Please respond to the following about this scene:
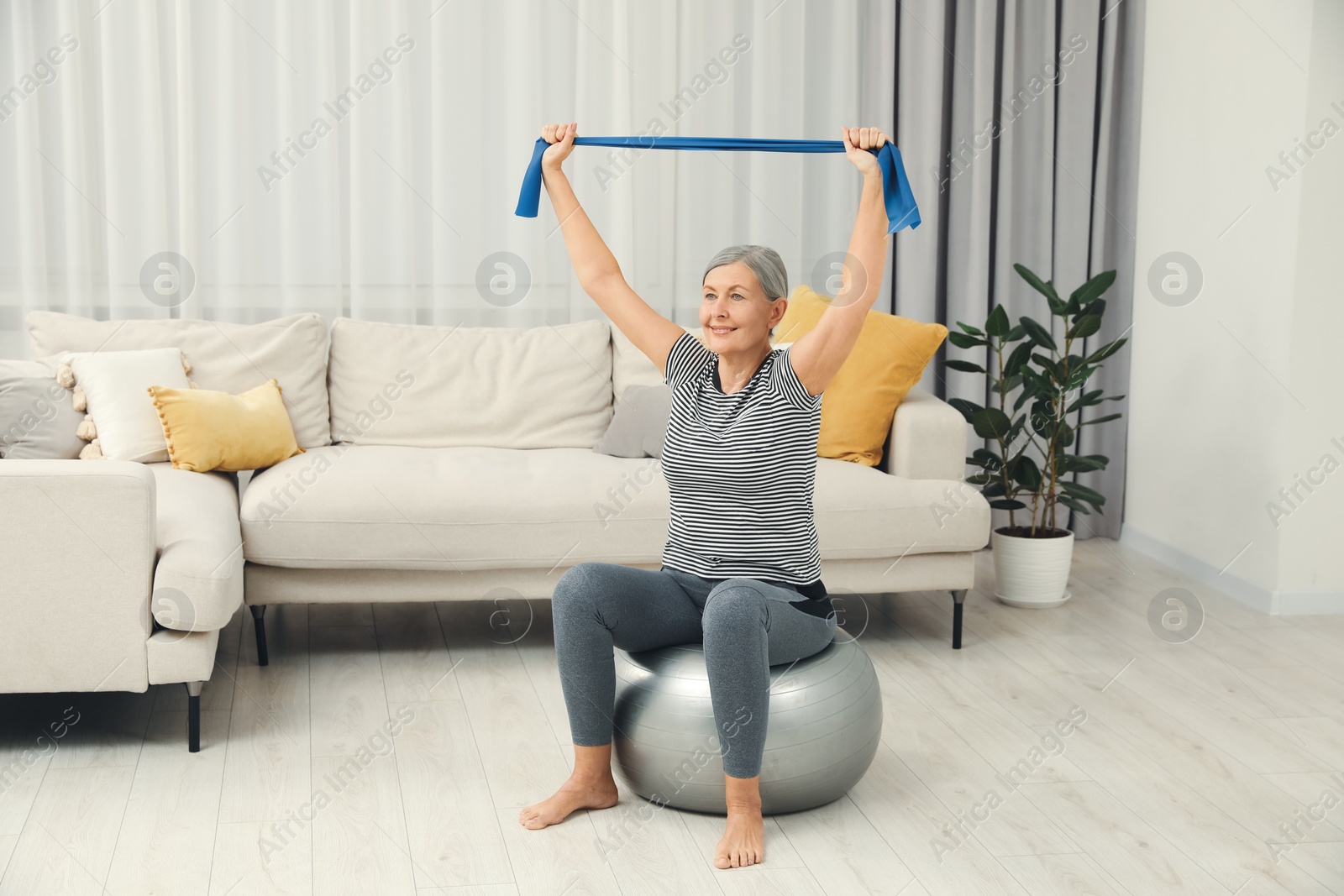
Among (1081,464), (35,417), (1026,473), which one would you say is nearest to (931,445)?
(1026,473)

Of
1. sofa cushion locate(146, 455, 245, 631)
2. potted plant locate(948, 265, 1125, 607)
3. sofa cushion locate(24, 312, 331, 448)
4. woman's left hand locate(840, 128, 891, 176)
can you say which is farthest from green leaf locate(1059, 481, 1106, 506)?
sofa cushion locate(146, 455, 245, 631)

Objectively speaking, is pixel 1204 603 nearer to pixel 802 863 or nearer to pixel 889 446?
pixel 889 446

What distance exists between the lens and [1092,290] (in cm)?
358

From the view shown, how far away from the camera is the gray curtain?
4.10 meters

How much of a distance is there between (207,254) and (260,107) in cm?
49

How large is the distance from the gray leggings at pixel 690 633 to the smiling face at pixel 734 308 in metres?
0.41

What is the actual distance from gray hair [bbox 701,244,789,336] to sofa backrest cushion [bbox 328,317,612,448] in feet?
5.02

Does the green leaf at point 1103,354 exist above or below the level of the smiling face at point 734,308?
below

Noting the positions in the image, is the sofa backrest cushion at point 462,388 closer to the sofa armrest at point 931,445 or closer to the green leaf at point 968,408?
the sofa armrest at point 931,445

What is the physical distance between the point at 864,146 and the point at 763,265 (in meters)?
0.26

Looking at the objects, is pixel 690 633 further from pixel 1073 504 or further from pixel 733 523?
pixel 1073 504

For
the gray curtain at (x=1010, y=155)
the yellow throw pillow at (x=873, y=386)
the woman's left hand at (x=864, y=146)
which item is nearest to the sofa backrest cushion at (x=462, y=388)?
the yellow throw pillow at (x=873, y=386)

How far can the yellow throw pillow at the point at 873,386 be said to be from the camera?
3.35 m

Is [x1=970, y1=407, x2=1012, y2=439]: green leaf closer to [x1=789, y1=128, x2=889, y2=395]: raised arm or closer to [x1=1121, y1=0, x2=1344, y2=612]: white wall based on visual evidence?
[x1=1121, y1=0, x2=1344, y2=612]: white wall
